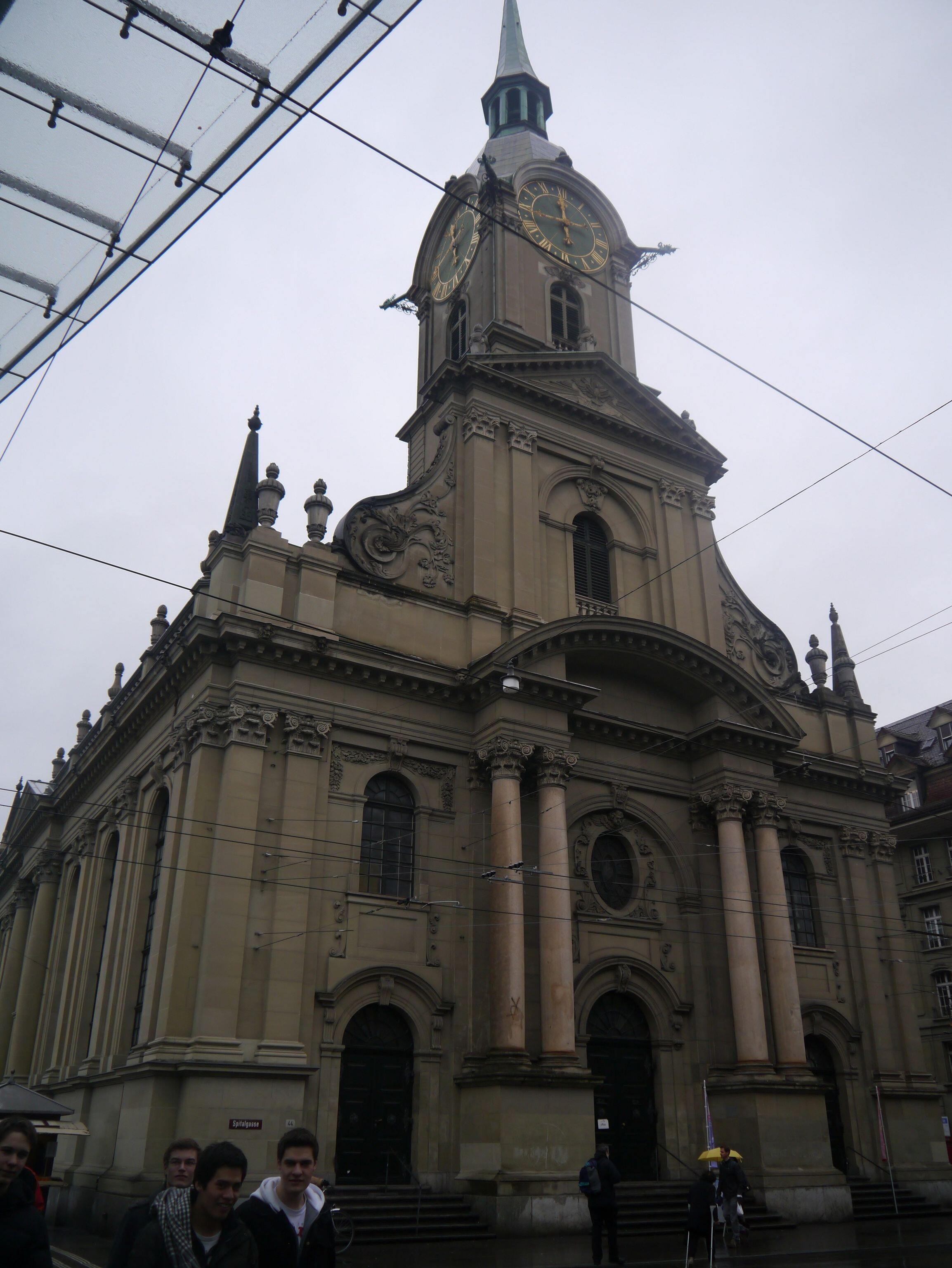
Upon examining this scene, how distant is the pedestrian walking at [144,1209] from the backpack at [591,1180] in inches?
504

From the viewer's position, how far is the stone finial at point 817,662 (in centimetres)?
3369

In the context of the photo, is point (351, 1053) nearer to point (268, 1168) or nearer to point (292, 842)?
point (268, 1168)

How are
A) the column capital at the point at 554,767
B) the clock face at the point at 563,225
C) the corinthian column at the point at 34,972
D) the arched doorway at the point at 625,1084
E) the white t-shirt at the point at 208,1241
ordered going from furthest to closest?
the clock face at the point at 563,225 < the corinthian column at the point at 34,972 < the column capital at the point at 554,767 < the arched doorway at the point at 625,1084 < the white t-shirt at the point at 208,1241

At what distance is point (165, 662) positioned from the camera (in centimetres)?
2497

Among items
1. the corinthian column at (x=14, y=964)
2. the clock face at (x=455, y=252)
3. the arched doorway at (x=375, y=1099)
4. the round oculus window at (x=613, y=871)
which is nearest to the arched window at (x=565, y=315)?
the clock face at (x=455, y=252)

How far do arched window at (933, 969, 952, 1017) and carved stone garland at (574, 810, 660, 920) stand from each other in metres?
21.0

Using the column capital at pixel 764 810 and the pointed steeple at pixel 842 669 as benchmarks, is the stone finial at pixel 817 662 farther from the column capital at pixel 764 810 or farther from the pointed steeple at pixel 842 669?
the column capital at pixel 764 810

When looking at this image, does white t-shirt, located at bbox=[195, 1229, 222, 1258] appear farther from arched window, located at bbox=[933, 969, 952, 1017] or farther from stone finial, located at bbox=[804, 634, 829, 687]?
arched window, located at bbox=[933, 969, 952, 1017]

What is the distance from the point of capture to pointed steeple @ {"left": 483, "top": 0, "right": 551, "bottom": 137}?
42.8 metres

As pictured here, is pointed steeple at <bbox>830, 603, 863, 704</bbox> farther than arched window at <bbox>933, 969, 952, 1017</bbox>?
No

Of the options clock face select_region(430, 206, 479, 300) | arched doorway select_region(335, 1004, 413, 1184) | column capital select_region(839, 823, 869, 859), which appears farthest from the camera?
clock face select_region(430, 206, 479, 300)

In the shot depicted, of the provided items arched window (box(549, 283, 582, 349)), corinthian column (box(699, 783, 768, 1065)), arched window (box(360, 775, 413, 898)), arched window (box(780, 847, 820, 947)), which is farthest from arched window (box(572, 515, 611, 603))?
arched window (box(780, 847, 820, 947))

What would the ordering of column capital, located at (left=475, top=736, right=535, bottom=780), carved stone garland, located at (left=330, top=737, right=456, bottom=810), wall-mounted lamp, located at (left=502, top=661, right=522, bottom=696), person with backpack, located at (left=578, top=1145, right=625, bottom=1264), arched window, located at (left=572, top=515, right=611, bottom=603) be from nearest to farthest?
person with backpack, located at (left=578, top=1145, right=625, bottom=1264) < wall-mounted lamp, located at (left=502, top=661, right=522, bottom=696) < carved stone garland, located at (left=330, top=737, right=456, bottom=810) < column capital, located at (left=475, top=736, right=535, bottom=780) < arched window, located at (left=572, top=515, right=611, bottom=603)

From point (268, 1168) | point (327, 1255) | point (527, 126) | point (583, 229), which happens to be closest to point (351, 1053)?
point (268, 1168)
